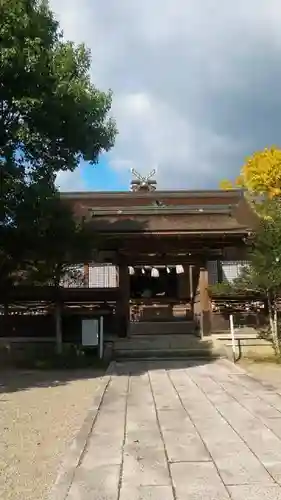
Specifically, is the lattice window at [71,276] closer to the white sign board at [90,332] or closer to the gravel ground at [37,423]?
the white sign board at [90,332]

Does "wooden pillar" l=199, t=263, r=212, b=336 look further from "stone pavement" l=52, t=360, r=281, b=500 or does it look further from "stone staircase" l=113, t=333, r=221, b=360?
"stone pavement" l=52, t=360, r=281, b=500

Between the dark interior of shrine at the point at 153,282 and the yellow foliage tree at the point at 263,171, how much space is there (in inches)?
442

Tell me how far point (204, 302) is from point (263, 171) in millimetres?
19015

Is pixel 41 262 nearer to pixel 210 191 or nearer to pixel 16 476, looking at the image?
pixel 16 476

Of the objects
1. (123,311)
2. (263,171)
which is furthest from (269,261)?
(263,171)

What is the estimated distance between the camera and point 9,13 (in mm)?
8430

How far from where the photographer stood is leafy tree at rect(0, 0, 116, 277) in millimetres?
8617

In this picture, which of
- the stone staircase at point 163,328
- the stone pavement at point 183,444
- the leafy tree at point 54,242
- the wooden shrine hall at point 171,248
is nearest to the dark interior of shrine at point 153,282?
the wooden shrine hall at point 171,248

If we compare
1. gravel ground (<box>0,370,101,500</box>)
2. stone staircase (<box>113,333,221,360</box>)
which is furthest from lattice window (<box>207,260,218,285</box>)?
gravel ground (<box>0,370,101,500</box>)

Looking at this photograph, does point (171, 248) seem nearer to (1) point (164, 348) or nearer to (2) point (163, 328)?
(1) point (164, 348)

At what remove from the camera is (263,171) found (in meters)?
30.9

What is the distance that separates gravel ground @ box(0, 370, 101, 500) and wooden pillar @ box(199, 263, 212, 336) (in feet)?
13.0

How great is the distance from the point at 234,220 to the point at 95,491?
466 inches

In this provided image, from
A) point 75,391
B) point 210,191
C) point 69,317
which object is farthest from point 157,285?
point 75,391
